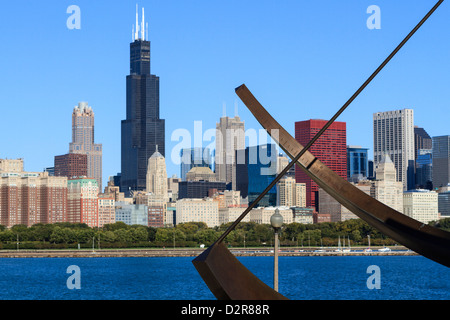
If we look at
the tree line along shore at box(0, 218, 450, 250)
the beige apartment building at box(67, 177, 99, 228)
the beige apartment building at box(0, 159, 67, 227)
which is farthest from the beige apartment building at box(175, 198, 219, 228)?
the tree line along shore at box(0, 218, 450, 250)

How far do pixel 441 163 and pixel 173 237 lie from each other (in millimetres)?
97244

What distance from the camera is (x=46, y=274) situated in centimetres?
7075

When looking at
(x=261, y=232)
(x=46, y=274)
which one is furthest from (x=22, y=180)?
(x=46, y=274)

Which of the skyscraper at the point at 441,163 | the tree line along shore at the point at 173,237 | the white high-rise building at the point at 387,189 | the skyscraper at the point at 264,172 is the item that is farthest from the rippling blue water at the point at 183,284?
the skyscraper at the point at 441,163

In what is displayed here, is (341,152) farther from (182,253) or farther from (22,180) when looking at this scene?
(182,253)

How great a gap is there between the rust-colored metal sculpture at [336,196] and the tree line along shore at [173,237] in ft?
316

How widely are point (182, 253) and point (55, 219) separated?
66.7 m

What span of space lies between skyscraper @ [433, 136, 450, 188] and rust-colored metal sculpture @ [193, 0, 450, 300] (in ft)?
609

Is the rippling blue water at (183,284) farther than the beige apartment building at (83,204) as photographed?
No

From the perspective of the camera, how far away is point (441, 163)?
19300cm

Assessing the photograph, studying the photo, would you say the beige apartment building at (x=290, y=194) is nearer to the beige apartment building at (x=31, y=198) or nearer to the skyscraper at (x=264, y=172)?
the skyscraper at (x=264, y=172)

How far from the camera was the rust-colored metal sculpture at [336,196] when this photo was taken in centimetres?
859

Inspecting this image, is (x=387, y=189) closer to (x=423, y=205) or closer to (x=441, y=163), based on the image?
(x=423, y=205)

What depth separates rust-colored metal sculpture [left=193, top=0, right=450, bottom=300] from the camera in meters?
8.59
